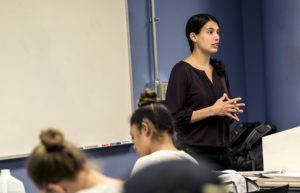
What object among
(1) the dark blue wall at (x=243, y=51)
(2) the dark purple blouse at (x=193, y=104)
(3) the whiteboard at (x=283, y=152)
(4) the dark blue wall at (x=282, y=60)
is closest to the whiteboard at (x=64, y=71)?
(1) the dark blue wall at (x=243, y=51)

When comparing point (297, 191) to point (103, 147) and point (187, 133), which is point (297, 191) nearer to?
point (187, 133)

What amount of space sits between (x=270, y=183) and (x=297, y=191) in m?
0.14

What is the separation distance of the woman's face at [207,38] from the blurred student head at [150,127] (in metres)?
0.81

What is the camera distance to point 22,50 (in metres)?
2.87

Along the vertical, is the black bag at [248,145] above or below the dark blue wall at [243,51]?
below

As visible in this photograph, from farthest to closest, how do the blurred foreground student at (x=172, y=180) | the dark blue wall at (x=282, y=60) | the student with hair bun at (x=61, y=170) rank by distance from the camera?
the dark blue wall at (x=282, y=60) < the student with hair bun at (x=61, y=170) < the blurred foreground student at (x=172, y=180)

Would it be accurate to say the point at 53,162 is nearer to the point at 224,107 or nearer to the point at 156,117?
the point at 156,117

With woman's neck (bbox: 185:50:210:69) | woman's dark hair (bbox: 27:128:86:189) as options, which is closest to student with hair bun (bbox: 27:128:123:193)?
woman's dark hair (bbox: 27:128:86:189)

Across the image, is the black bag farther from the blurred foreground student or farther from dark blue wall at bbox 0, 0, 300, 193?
the blurred foreground student

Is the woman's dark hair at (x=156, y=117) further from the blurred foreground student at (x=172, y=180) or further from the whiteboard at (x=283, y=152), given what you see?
the blurred foreground student at (x=172, y=180)

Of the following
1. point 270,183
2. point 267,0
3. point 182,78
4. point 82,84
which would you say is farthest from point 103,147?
point 267,0

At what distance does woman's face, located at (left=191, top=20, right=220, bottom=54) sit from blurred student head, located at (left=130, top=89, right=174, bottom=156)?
31.9 inches

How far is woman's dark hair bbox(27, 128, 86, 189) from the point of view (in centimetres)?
137

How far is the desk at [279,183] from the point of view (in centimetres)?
245
